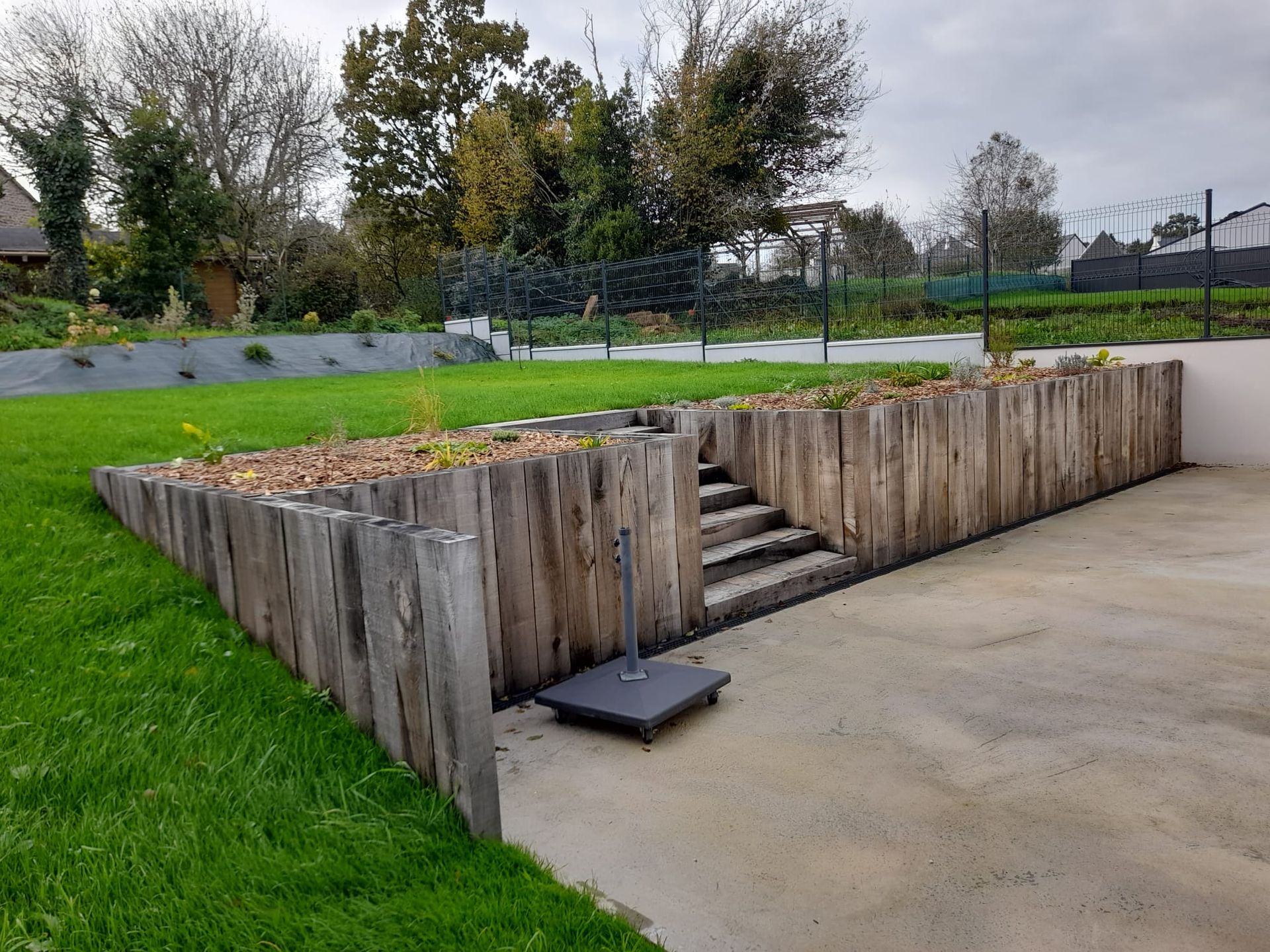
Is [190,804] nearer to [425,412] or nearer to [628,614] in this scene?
[628,614]

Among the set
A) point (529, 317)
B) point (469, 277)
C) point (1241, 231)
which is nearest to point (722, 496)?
point (1241, 231)

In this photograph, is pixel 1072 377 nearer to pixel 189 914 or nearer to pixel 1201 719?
pixel 1201 719

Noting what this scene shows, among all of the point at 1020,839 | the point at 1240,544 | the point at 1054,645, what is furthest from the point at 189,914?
the point at 1240,544

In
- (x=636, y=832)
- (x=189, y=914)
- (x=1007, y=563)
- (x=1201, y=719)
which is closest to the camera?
(x=189, y=914)

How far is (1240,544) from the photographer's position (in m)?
5.50

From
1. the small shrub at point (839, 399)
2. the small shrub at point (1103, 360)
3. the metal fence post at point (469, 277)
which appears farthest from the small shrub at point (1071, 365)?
the metal fence post at point (469, 277)

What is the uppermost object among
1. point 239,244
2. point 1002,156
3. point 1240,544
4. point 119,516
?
point 1002,156

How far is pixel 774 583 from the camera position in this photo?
4645mm

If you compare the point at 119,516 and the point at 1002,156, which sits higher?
the point at 1002,156

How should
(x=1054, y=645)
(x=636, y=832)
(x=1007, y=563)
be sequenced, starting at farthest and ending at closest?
(x=1007, y=563)
(x=1054, y=645)
(x=636, y=832)

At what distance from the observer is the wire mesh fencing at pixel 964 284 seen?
30.3ft

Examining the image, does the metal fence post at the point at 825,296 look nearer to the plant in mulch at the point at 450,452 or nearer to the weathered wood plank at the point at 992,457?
the weathered wood plank at the point at 992,457

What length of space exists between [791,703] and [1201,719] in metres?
1.39

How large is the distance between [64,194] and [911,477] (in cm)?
1826
